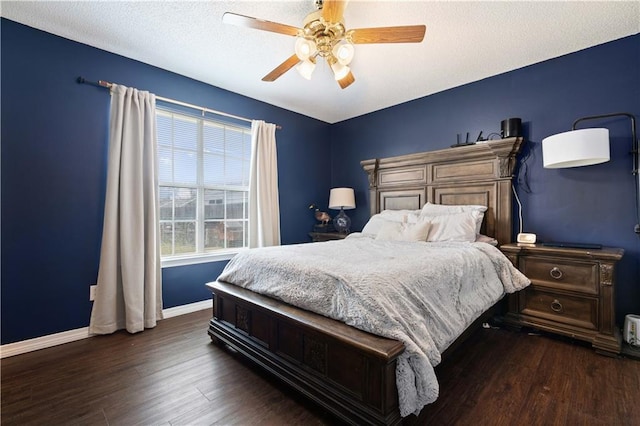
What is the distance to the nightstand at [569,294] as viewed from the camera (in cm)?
217

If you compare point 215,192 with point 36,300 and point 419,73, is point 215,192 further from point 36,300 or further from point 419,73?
point 419,73

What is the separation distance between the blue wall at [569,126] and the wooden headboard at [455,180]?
0.22m

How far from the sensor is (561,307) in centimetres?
240

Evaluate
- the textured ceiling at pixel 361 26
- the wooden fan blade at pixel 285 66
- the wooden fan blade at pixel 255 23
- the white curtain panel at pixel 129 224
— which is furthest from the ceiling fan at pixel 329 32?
the white curtain panel at pixel 129 224

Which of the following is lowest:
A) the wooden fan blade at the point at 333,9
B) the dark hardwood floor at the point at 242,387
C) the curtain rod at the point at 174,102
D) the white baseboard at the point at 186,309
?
the dark hardwood floor at the point at 242,387

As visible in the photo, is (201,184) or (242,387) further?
(201,184)

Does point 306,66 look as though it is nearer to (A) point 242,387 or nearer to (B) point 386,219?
(B) point 386,219

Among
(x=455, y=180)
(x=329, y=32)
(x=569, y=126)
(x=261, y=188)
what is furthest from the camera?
(x=261, y=188)

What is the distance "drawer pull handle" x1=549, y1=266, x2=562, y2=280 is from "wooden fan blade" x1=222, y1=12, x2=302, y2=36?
9.26ft

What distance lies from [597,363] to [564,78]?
255cm

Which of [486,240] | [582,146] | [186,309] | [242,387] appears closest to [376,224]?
[486,240]

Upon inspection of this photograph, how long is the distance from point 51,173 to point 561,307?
454 cm

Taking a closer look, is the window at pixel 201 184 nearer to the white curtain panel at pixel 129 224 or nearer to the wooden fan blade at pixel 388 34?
the white curtain panel at pixel 129 224

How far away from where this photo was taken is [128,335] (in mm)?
2539
